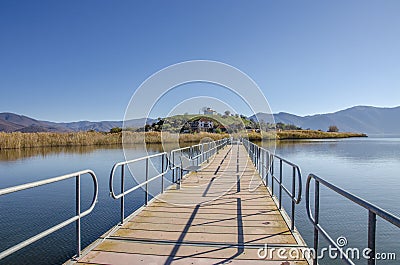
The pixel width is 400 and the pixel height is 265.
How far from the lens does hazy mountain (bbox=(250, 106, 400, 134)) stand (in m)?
136

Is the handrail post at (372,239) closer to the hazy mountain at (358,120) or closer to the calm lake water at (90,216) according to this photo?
the calm lake water at (90,216)

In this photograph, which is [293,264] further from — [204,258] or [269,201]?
[269,201]

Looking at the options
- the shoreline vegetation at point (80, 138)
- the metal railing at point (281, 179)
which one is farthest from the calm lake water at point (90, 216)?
the shoreline vegetation at point (80, 138)

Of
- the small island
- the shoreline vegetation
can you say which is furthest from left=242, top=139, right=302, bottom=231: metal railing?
the shoreline vegetation

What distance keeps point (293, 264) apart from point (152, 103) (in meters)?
6.46

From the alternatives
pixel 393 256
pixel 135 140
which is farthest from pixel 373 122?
pixel 393 256

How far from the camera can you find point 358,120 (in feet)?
499

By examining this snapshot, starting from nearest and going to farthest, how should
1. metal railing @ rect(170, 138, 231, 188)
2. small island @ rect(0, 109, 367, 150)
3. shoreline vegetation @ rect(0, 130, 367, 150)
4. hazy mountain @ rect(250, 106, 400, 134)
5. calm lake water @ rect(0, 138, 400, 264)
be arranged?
1. calm lake water @ rect(0, 138, 400, 264)
2. metal railing @ rect(170, 138, 231, 188)
3. small island @ rect(0, 109, 367, 150)
4. shoreline vegetation @ rect(0, 130, 367, 150)
5. hazy mountain @ rect(250, 106, 400, 134)

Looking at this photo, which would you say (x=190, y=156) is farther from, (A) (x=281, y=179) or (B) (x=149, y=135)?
(B) (x=149, y=135)

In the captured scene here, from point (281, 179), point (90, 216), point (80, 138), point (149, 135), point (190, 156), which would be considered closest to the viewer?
point (281, 179)

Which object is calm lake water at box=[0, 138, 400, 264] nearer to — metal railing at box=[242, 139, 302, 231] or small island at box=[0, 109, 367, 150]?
metal railing at box=[242, 139, 302, 231]

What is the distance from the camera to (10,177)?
1161 centimetres

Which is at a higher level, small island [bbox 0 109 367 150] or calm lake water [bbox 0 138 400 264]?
small island [bbox 0 109 367 150]

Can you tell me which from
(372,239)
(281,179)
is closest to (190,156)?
(281,179)
